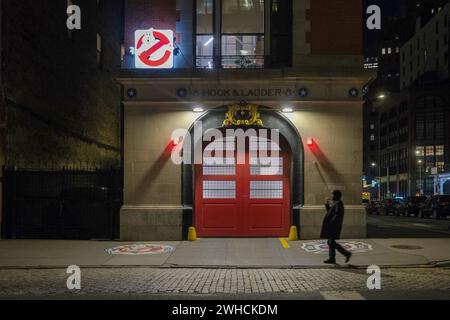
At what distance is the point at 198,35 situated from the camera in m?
18.0

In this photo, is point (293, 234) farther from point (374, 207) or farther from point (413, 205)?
point (374, 207)

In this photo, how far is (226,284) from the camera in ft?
32.6

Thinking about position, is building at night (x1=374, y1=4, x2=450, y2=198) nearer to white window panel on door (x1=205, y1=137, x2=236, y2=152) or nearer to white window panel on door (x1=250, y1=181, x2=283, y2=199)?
white window panel on door (x1=250, y1=181, x2=283, y2=199)

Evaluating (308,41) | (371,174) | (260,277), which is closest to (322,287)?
(260,277)

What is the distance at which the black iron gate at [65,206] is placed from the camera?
1741 centimetres

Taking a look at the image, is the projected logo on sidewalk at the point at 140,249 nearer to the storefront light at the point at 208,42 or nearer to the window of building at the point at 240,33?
the window of building at the point at 240,33

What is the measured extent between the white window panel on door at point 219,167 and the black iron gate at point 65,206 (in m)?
2.92

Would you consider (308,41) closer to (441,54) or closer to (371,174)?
(441,54)

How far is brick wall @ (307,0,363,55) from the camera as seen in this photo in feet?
56.6

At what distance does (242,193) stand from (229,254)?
3890mm

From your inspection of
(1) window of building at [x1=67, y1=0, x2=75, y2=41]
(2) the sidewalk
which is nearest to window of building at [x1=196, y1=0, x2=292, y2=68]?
(2) the sidewalk

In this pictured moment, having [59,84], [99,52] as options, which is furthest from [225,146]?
[99,52]

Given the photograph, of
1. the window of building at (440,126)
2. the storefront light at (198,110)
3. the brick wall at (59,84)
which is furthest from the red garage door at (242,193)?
the window of building at (440,126)

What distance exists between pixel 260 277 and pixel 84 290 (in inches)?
139
